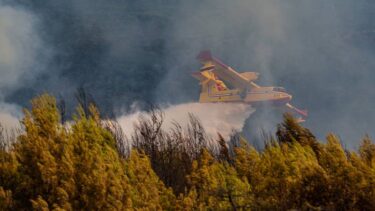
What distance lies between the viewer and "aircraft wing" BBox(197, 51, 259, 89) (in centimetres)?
14575

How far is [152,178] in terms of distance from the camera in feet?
57.5

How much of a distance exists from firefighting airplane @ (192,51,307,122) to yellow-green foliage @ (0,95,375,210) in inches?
4904

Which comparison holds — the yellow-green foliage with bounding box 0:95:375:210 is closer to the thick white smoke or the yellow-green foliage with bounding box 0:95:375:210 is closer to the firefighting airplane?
the thick white smoke

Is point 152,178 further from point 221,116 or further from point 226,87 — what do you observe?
point 226,87

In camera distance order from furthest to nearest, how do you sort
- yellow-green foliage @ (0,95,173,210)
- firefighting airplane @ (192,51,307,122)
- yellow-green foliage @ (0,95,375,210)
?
firefighting airplane @ (192,51,307,122)
yellow-green foliage @ (0,95,173,210)
yellow-green foliage @ (0,95,375,210)

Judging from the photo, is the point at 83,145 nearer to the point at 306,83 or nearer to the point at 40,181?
the point at 40,181

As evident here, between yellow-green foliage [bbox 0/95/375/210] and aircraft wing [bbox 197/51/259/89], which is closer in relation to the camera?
yellow-green foliage [bbox 0/95/375/210]

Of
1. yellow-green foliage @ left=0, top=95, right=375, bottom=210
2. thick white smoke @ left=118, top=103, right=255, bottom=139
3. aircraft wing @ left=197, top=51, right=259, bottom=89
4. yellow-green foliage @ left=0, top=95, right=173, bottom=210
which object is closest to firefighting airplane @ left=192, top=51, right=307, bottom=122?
aircraft wing @ left=197, top=51, right=259, bottom=89

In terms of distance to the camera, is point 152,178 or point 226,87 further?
point 226,87

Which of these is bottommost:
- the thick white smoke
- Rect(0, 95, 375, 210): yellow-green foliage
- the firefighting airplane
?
Rect(0, 95, 375, 210): yellow-green foliage

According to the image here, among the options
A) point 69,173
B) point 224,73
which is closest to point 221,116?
point 224,73

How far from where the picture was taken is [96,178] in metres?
15.5

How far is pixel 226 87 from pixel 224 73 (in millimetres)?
3532

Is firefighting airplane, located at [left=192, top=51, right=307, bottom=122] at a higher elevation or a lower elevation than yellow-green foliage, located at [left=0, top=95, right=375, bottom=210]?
higher
